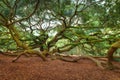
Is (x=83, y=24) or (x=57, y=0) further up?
(x=57, y=0)

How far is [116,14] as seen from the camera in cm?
602

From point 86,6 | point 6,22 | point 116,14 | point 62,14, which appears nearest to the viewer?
point 116,14

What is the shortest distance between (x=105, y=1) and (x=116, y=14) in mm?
522

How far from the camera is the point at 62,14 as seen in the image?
825cm

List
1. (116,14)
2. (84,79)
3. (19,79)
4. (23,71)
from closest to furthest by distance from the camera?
(19,79)
(84,79)
(23,71)
(116,14)

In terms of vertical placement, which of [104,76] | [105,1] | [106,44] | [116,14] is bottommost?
[104,76]

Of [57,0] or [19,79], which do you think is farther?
[57,0]

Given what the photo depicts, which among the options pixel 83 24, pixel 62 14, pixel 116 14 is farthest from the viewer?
pixel 83 24

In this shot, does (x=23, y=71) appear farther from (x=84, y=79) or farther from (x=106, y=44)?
(x=106, y=44)

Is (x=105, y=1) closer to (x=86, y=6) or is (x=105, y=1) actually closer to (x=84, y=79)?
(x=86, y=6)

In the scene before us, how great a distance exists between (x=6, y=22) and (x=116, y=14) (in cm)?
342

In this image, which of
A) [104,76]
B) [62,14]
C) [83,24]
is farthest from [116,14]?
[83,24]

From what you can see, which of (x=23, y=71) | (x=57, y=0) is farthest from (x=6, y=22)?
(x=23, y=71)

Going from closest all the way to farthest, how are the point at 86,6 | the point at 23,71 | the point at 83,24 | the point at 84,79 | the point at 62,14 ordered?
1. the point at 84,79
2. the point at 23,71
3. the point at 86,6
4. the point at 62,14
5. the point at 83,24
